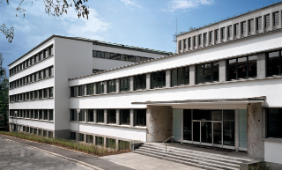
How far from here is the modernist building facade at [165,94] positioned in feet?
48.0

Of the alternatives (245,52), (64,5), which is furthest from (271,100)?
(64,5)

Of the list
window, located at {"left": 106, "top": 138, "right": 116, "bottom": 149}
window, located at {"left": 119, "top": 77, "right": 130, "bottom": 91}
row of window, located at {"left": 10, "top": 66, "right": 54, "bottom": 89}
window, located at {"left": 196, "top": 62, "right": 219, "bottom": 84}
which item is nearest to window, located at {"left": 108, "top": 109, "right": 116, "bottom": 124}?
window, located at {"left": 106, "top": 138, "right": 116, "bottom": 149}

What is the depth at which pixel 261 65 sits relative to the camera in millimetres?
14852

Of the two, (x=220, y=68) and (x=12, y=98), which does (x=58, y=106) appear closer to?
(x=220, y=68)

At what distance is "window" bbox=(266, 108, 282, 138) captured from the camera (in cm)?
1416

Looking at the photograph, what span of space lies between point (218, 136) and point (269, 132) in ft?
14.8

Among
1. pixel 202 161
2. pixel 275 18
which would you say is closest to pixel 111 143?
pixel 202 161

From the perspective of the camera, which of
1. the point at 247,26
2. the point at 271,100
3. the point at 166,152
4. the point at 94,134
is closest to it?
the point at 271,100

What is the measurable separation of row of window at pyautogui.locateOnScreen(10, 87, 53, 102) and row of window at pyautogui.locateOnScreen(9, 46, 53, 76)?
15.8 ft

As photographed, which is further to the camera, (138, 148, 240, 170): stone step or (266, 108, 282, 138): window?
(138, 148, 240, 170): stone step

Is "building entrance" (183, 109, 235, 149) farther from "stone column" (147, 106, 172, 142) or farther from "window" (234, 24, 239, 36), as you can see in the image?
"window" (234, 24, 239, 36)

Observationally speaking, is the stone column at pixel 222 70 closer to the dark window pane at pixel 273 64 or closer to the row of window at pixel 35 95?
Answer: the dark window pane at pixel 273 64

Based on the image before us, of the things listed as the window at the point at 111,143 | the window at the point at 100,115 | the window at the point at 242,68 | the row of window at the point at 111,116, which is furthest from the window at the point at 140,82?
the window at the point at 242,68

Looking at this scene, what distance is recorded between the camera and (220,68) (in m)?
17.1
